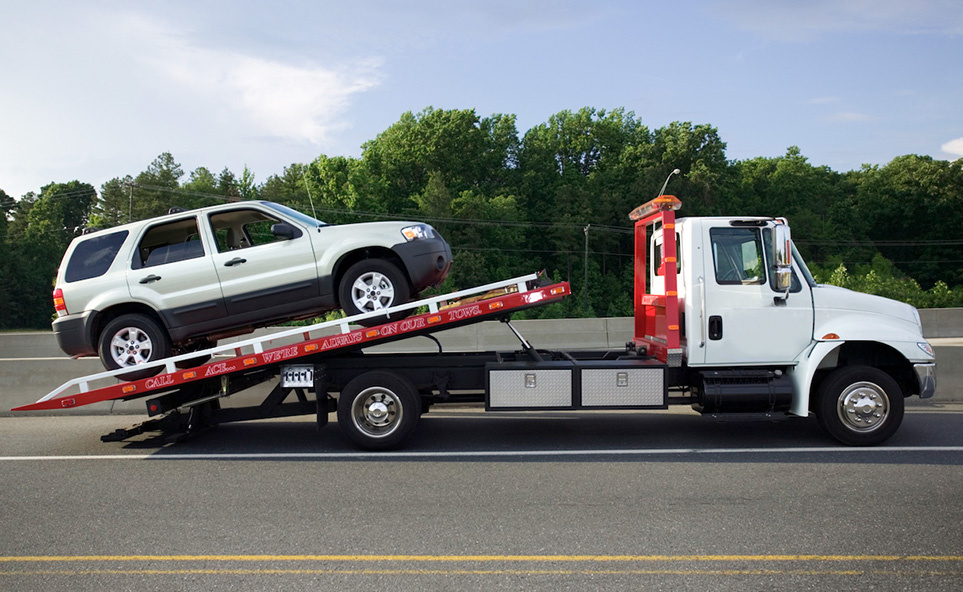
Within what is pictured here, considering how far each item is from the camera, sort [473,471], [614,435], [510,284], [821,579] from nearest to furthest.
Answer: [821,579] → [473,471] → [510,284] → [614,435]

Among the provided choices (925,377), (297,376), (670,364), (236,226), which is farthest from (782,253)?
(236,226)

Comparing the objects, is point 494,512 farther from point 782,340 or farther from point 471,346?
point 471,346

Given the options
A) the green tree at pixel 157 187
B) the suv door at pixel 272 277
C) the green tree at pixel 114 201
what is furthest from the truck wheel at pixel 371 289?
the green tree at pixel 114 201

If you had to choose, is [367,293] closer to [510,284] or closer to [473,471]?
[510,284]

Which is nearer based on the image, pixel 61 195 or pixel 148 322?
pixel 148 322

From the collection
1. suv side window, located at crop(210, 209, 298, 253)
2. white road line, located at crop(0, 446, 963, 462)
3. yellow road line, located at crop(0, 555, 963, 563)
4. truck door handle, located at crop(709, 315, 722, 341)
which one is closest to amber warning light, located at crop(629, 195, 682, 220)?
truck door handle, located at crop(709, 315, 722, 341)

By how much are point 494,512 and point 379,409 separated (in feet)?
7.91

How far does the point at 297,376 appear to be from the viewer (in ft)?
25.0

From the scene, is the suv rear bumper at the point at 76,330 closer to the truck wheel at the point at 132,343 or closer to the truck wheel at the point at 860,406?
the truck wheel at the point at 132,343

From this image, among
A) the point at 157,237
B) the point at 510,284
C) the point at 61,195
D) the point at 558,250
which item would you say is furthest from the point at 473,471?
the point at 61,195

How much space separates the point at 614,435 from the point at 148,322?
5.11 meters

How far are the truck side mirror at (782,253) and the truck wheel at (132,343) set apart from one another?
6240 mm

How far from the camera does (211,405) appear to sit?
823 cm

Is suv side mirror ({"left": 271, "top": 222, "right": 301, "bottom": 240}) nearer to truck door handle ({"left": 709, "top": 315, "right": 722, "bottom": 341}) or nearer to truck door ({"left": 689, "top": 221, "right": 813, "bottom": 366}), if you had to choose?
truck door ({"left": 689, "top": 221, "right": 813, "bottom": 366})
